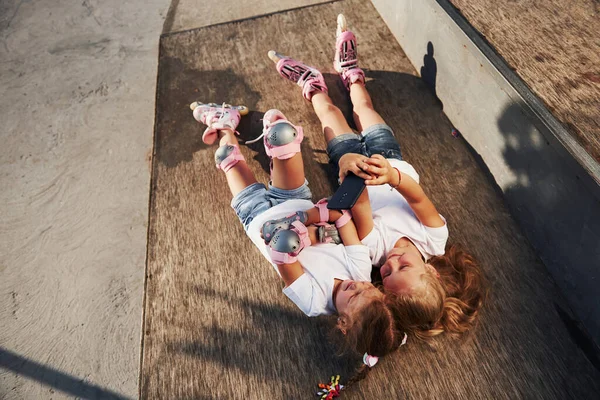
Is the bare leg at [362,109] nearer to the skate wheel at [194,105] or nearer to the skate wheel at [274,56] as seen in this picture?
the skate wheel at [274,56]

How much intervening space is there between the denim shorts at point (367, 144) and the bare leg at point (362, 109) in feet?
0.31

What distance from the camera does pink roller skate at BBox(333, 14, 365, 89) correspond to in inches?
122

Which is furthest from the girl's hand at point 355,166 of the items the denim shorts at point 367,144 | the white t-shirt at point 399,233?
the denim shorts at point 367,144

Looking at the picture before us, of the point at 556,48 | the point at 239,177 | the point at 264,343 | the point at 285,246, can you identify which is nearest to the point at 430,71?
the point at 556,48

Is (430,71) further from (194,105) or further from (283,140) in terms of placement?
(194,105)

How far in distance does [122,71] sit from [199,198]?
167 centimetres

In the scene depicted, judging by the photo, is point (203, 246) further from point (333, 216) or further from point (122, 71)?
point (122, 71)

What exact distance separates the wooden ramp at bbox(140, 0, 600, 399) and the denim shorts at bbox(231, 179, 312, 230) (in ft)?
0.66

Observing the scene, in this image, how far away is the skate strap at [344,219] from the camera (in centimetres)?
237

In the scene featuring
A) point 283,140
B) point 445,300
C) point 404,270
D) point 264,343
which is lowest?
point 264,343

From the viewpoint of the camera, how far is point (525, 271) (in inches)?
95.6

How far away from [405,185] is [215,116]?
1.40 m

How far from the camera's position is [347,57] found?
3131mm

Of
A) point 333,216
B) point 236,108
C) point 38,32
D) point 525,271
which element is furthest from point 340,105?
point 38,32
